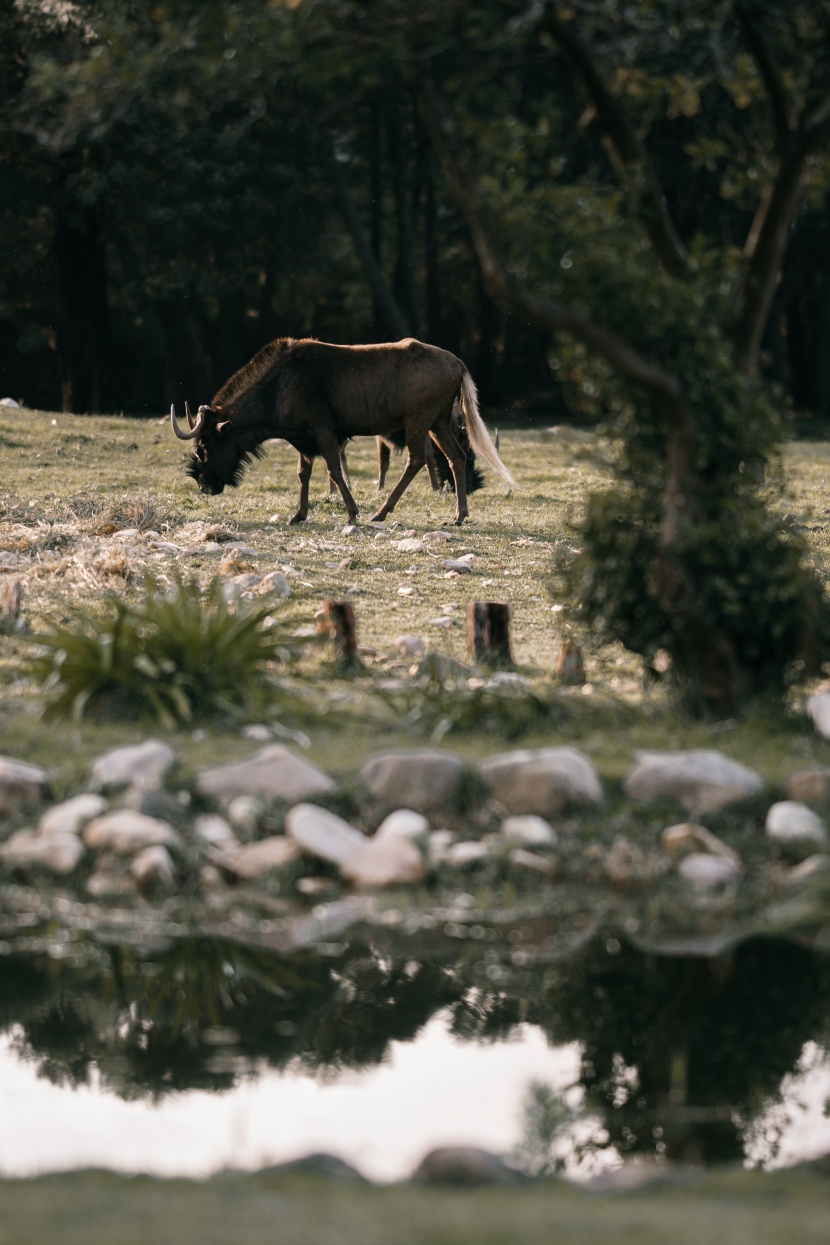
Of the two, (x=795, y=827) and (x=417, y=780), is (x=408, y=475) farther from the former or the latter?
(x=795, y=827)

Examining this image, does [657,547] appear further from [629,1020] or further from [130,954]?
[130,954]

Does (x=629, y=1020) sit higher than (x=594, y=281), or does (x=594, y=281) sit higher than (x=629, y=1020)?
(x=594, y=281)

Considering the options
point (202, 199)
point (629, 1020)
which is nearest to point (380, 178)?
point (202, 199)

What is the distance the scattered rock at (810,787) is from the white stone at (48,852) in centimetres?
321

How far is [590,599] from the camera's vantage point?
27.2ft

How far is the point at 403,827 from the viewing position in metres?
6.83

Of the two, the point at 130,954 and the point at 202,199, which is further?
the point at 202,199

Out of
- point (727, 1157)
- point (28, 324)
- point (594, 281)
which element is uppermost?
point (28, 324)

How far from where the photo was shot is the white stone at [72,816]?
6.96 metres

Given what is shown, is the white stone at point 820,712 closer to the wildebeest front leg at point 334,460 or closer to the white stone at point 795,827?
the white stone at point 795,827

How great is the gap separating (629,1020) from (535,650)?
492 centimetres

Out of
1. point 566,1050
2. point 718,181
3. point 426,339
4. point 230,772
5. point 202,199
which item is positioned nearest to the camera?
point 566,1050

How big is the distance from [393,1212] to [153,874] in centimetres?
312

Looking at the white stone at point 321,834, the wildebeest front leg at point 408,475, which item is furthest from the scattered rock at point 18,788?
the wildebeest front leg at point 408,475
